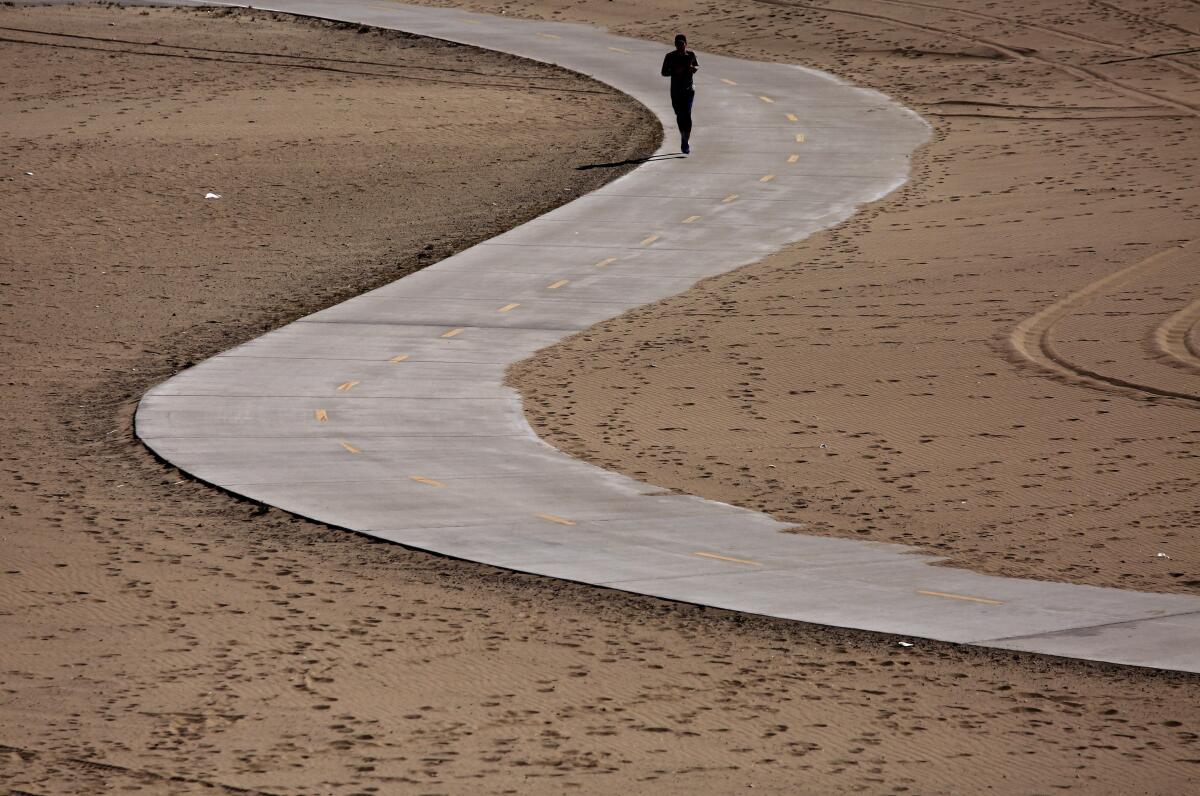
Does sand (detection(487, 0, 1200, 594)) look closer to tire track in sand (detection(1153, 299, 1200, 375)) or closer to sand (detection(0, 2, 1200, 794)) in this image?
tire track in sand (detection(1153, 299, 1200, 375))

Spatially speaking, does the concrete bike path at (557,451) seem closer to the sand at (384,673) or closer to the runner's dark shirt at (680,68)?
the sand at (384,673)

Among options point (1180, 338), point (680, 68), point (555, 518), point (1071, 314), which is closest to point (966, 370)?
point (1180, 338)

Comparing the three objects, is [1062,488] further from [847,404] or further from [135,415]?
[135,415]

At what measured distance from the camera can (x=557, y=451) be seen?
1391cm

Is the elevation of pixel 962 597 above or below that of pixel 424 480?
above

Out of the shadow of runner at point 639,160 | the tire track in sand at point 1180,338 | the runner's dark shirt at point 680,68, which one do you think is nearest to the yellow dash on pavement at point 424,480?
the tire track in sand at point 1180,338

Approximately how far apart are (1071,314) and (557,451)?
6371mm

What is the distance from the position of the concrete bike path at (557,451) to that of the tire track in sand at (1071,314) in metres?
4.05

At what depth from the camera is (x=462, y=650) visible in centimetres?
978

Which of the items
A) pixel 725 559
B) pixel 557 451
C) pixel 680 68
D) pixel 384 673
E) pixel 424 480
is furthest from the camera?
pixel 680 68

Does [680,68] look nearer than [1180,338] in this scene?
No

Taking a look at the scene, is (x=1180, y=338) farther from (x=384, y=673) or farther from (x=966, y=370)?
(x=384, y=673)

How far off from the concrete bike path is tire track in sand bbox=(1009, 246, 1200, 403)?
4.05 metres

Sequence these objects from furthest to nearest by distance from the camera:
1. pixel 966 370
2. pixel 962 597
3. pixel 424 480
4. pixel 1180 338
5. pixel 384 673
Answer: pixel 1180 338
pixel 966 370
pixel 424 480
pixel 962 597
pixel 384 673
